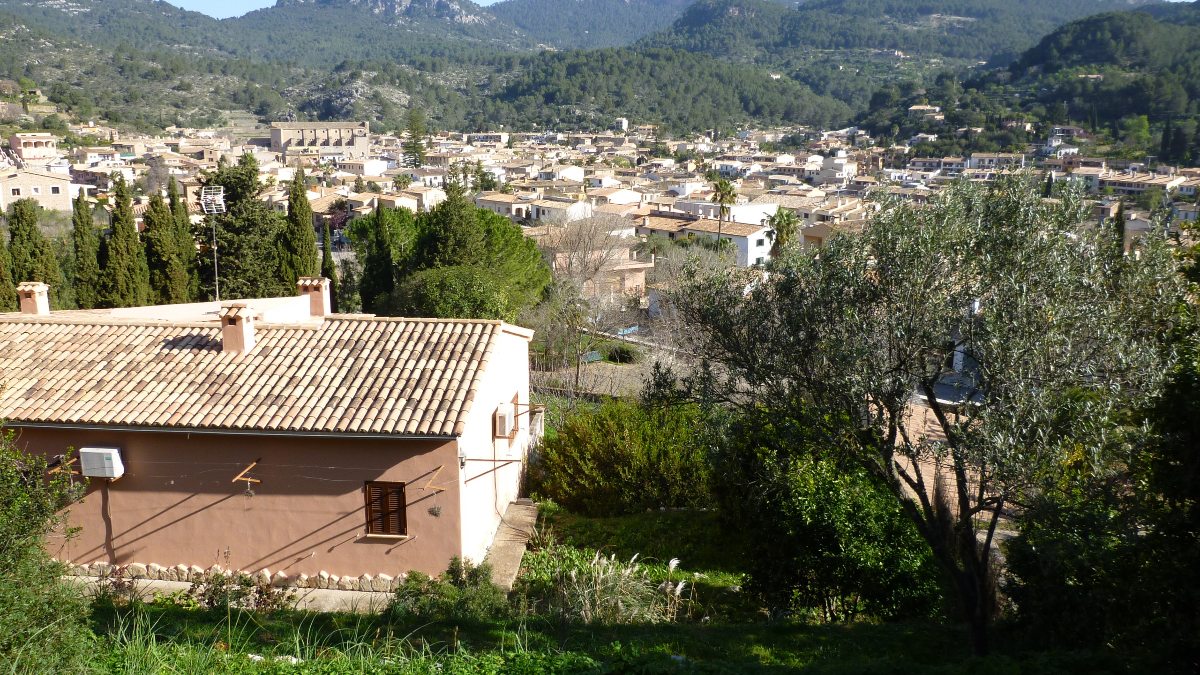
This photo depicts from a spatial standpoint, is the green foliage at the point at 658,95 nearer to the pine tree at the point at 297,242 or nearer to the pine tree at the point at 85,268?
the pine tree at the point at 297,242

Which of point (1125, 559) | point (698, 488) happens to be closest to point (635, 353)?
point (698, 488)

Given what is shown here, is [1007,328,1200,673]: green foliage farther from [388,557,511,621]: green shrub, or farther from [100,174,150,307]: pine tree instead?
[100,174,150,307]: pine tree

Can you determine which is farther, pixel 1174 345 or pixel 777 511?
pixel 777 511

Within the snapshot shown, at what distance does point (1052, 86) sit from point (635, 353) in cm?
11452

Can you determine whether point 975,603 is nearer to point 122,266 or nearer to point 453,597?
point 453,597

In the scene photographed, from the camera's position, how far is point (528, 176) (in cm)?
9588

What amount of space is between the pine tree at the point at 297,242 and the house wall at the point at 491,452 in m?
14.4

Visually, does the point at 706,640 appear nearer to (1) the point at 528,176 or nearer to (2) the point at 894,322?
(2) the point at 894,322

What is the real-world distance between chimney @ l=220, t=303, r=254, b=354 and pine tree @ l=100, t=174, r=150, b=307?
14656mm

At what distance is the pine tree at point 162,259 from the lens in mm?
25484

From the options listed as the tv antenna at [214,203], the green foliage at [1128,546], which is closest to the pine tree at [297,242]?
the tv antenna at [214,203]

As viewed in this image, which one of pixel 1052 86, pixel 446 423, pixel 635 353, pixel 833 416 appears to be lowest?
pixel 635 353

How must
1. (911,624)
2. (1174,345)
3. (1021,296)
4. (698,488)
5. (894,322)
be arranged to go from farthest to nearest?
(698,488) → (911,624) → (894,322) → (1021,296) → (1174,345)

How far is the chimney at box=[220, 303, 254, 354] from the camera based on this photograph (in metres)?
12.1
